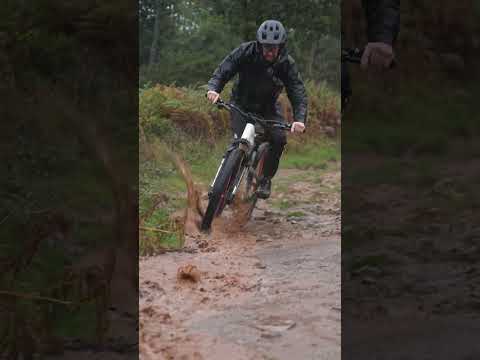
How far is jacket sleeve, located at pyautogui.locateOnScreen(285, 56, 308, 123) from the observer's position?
687cm

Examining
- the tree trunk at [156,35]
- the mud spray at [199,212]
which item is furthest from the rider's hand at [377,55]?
the tree trunk at [156,35]

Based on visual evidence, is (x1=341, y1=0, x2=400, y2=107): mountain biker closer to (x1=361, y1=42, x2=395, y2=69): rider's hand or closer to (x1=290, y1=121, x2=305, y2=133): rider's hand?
(x1=361, y1=42, x2=395, y2=69): rider's hand

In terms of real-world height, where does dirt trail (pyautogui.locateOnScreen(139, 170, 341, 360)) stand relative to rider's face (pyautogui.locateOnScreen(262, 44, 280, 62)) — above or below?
below

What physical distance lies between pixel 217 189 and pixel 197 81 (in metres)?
0.92

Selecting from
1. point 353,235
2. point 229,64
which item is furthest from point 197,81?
point 353,235

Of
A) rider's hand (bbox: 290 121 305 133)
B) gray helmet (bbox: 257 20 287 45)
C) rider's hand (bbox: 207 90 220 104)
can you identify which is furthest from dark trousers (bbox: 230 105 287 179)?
gray helmet (bbox: 257 20 287 45)

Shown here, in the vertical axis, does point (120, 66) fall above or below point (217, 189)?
above

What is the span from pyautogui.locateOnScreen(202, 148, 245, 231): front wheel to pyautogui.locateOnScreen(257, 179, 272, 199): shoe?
0.83ft

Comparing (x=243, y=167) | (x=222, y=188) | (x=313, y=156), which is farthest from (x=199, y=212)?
(x=313, y=156)

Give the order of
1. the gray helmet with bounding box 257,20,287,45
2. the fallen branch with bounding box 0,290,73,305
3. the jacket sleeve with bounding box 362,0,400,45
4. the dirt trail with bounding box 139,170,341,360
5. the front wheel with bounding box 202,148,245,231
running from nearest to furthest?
the dirt trail with bounding box 139,170,341,360, the gray helmet with bounding box 257,20,287,45, the front wheel with bounding box 202,148,245,231, the fallen branch with bounding box 0,290,73,305, the jacket sleeve with bounding box 362,0,400,45

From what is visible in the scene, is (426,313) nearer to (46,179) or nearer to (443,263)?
(443,263)

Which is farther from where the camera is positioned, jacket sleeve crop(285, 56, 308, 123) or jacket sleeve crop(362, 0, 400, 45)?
jacket sleeve crop(362, 0, 400, 45)

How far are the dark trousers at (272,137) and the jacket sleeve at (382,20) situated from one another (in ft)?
3.83

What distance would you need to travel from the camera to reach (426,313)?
761 cm
